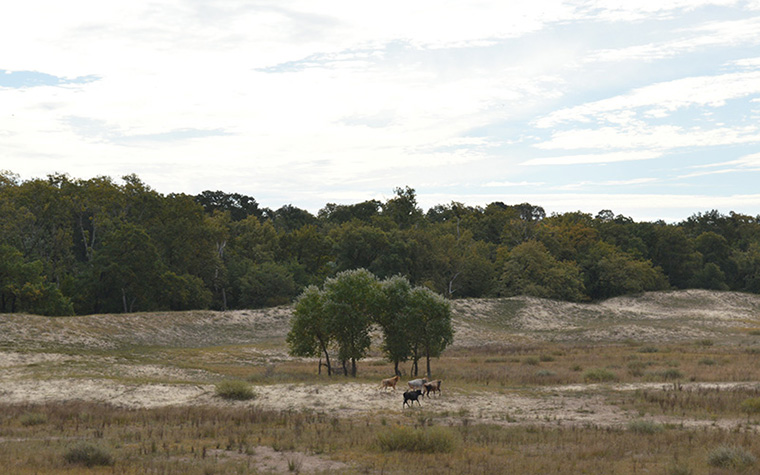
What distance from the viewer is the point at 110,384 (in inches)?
1404

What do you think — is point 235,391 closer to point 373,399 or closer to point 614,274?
point 373,399

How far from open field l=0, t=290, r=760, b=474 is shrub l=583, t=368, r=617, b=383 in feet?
0.28

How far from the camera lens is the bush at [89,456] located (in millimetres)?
19000

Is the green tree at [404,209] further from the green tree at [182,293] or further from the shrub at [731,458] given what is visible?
the shrub at [731,458]

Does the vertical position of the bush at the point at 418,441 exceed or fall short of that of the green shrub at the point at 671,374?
it exceeds it

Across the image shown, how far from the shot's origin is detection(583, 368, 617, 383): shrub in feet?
134

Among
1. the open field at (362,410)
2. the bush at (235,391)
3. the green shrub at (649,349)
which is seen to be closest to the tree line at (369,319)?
the open field at (362,410)

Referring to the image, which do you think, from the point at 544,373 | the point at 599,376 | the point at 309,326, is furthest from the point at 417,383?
the point at 599,376

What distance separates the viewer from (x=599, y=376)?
41.3 metres

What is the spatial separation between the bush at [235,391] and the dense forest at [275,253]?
3986cm

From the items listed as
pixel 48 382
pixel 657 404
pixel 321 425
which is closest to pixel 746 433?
pixel 657 404

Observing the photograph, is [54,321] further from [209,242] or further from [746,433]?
[746,433]

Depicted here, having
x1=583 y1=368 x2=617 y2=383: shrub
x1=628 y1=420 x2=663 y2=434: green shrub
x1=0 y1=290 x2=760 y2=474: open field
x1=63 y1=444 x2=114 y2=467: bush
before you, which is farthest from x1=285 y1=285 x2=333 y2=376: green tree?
x1=63 y1=444 x2=114 y2=467: bush

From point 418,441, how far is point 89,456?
1079 centimetres
